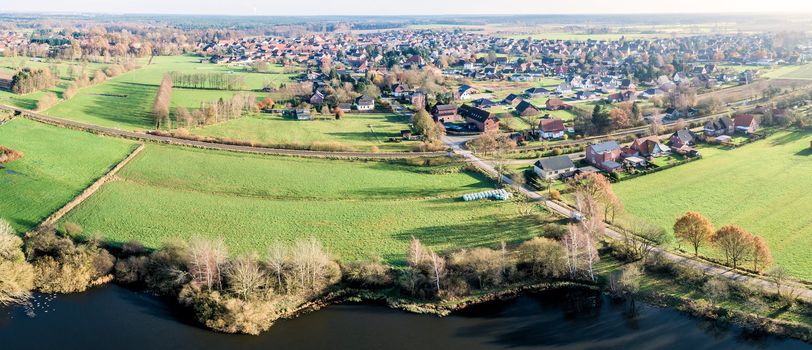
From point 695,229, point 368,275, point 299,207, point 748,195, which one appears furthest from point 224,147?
point 748,195

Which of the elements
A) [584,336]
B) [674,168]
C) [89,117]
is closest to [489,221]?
[584,336]

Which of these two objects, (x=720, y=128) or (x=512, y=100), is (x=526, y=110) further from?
(x=720, y=128)

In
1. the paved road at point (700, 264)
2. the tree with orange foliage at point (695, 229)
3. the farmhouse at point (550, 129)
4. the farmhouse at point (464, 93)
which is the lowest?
the paved road at point (700, 264)

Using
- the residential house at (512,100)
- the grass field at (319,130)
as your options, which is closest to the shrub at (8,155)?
the grass field at (319,130)

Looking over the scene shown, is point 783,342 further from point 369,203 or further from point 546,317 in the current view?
point 369,203

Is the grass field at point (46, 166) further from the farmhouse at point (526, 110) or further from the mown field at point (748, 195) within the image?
the farmhouse at point (526, 110)
